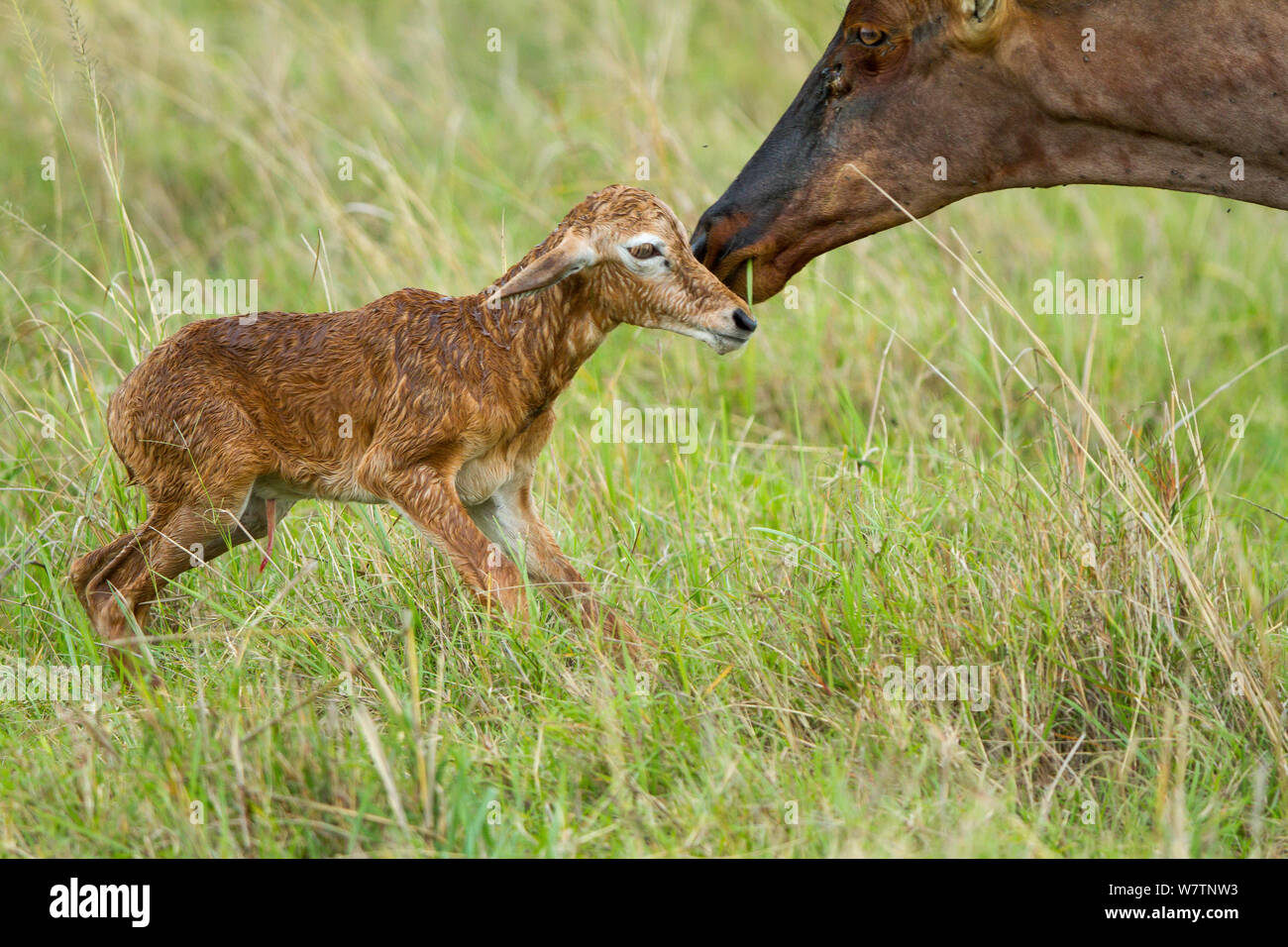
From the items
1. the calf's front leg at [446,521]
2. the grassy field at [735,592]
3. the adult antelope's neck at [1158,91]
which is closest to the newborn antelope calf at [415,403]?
the calf's front leg at [446,521]

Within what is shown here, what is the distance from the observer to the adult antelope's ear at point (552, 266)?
3676 mm

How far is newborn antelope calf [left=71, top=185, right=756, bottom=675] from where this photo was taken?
12.5ft

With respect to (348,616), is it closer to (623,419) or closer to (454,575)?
(454,575)

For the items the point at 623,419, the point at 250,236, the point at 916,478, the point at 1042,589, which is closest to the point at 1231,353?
the point at 916,478

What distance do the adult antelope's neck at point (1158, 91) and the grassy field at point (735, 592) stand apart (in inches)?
22.9

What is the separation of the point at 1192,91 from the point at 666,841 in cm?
253

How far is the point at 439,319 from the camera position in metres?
4.02

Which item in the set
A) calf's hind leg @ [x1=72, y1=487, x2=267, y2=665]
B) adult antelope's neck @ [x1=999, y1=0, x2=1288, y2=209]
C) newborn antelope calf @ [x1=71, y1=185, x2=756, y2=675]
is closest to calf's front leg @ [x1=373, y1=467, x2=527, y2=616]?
newborn antelope calf @ [x1=71, y1=185, x2=756, y2=675]

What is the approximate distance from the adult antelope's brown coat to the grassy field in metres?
0.49

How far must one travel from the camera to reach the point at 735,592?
14.7ft

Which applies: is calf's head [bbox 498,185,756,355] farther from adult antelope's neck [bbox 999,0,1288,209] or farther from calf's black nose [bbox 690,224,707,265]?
adult antelope's neck [bbox 999,0,1288,209]

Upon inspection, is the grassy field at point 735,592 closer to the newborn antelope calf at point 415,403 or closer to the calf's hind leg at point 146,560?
the calf's hind leg at point 146,560

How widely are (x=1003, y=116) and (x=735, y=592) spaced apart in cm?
156

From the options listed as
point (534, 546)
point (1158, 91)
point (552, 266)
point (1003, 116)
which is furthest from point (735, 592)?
point (1158, 91)
